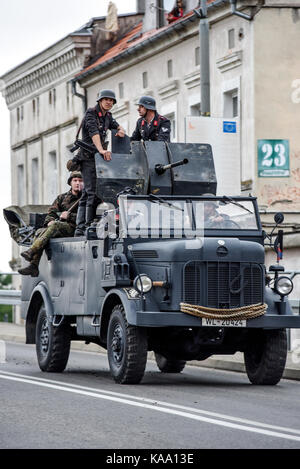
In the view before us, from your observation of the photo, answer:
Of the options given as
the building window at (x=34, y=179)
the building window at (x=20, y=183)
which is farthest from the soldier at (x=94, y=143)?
the building window at (x=20, y=183)

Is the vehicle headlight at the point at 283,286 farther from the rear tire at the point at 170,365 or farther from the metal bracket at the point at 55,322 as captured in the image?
the metal bracket at the point at 55,322

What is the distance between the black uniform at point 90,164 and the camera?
1773 cm

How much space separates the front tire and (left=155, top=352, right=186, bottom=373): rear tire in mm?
2839

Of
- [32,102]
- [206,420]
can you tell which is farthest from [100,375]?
[32,102]

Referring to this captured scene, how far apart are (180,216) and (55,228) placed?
8.38 ft

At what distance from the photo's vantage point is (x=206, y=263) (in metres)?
15.5

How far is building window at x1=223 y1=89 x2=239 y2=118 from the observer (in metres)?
33.9

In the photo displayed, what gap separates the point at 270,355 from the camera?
16031 mm

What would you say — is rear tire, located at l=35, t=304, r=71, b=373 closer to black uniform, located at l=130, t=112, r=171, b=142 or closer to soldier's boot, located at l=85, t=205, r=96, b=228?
soldier's boot, located at l=85, t=205, r=96, b=228

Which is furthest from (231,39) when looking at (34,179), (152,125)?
(34,179)

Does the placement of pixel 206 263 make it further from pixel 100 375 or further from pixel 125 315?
pixel 100 375

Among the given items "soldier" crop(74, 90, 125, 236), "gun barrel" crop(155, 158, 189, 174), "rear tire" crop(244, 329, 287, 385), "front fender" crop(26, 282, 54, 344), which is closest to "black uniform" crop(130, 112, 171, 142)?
"soldier" crop(74, 90, 125, 236)

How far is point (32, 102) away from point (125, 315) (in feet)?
114

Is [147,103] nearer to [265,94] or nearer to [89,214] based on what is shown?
[89,214]
